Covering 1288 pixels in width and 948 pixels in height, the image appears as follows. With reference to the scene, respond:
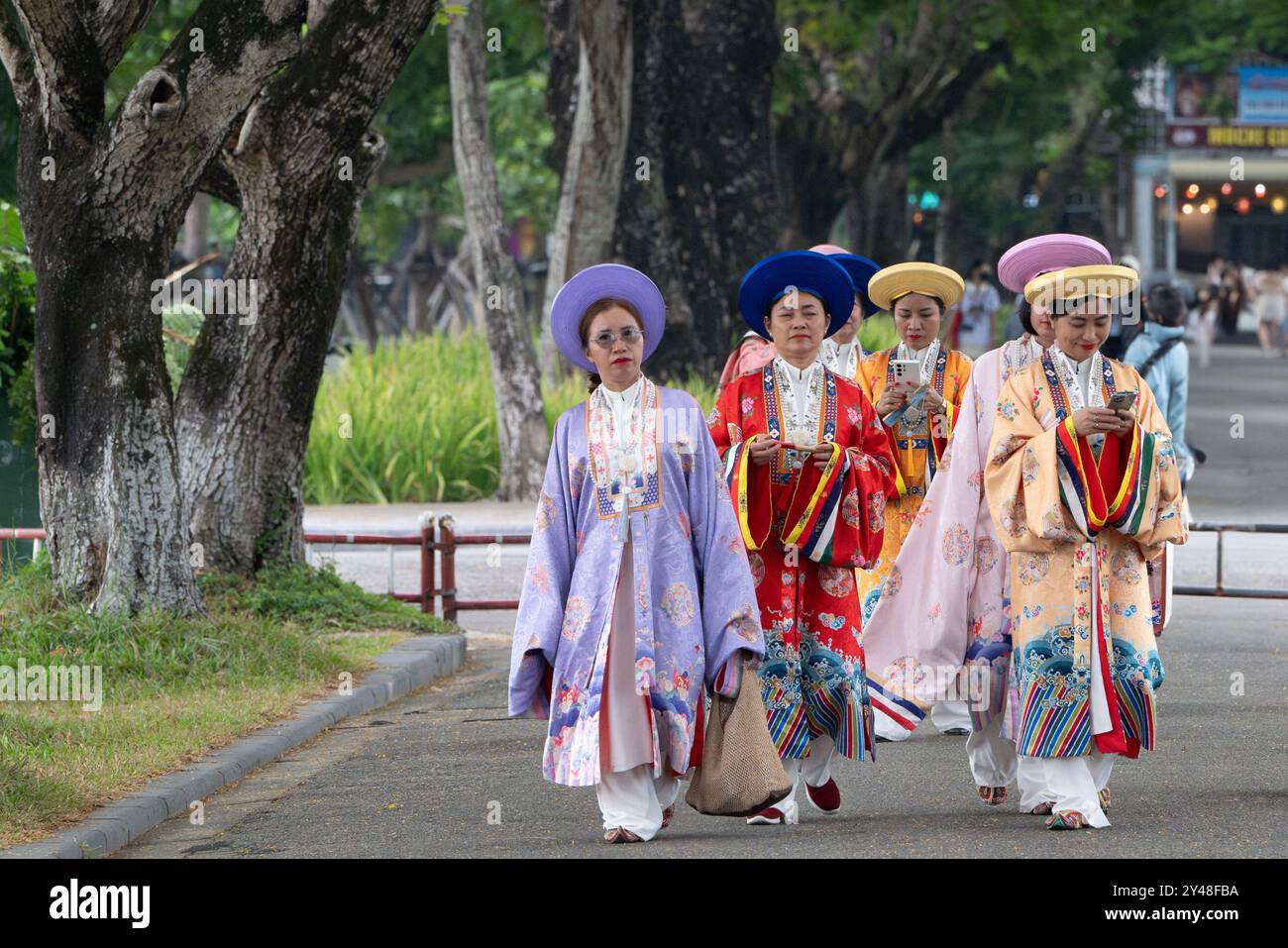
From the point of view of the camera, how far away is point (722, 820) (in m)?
7.62

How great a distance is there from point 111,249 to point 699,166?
42.5 feet

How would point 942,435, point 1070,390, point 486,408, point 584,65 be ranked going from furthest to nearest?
1. point 486,408
2. point 584,65
3. point 942,435
4. point 1070,390

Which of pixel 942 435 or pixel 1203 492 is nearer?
pixel 942 435

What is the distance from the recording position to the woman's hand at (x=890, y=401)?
891cm

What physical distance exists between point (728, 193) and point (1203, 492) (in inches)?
221

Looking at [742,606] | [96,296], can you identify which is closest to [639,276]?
[742,606]

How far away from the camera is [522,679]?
7.12 meters

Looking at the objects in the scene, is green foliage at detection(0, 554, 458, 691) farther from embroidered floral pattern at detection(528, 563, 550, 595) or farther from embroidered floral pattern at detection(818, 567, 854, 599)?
embroidered floral pattern at detection(818, 567, 854, 599)

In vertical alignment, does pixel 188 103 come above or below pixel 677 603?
above

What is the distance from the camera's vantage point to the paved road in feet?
23.3

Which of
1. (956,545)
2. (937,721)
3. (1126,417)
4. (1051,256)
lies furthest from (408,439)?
(1126,417)

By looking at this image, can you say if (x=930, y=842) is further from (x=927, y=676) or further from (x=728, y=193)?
(x=728, y=193)

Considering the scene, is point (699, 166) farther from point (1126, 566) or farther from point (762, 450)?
point (1126, 566)

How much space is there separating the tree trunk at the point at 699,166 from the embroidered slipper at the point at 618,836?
15459 mm
